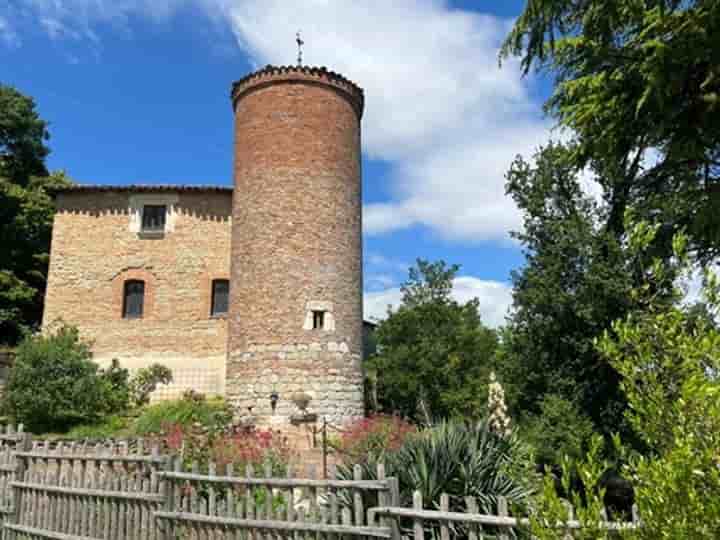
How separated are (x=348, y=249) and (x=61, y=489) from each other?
10.5 metres

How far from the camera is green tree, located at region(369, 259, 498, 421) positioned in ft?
60.4

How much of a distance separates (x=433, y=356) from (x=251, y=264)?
6865 millimetres

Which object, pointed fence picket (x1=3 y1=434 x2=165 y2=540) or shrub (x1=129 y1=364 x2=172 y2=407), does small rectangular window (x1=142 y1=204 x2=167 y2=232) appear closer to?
shrub (x1=129 y1=364 x2=172 y2=407)

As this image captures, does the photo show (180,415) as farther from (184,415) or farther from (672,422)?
(672,422)

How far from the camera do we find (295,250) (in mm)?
15023

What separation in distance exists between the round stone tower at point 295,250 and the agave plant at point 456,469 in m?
8.90

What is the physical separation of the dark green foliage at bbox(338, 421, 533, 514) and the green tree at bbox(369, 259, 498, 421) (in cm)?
1220

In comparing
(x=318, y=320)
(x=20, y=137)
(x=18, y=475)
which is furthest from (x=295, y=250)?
(x=20, y=137)

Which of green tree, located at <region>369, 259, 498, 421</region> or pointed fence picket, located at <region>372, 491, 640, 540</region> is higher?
green tree, located at <region>369, 259, 498, 421</region>

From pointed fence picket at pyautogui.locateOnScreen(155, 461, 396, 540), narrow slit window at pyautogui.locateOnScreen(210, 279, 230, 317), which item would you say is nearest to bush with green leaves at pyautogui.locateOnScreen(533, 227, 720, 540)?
pointed fence picket at pyautogui.locateOnScreen(155, 461, 396, 540)

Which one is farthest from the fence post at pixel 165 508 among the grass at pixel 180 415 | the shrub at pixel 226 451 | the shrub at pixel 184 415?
the grass at pixel 180 415

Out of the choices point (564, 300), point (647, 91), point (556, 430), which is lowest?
point (556, 430)

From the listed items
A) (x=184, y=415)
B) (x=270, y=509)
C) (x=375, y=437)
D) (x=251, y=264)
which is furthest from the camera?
(x=251, y=264)

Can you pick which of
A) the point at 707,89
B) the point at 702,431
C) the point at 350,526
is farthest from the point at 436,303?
the point at 702,431
